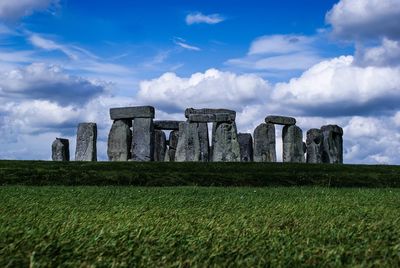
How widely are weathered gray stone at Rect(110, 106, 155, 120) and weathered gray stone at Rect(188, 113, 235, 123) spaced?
7.23 feet

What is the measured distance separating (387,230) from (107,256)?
3.51 meters

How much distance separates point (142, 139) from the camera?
2980cm

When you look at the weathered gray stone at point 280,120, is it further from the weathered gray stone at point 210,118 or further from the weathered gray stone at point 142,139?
the weathered gray stone at point 142,139

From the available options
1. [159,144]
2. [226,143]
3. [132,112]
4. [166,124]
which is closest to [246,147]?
[226,143]

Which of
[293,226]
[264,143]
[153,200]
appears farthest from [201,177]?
[293,226]

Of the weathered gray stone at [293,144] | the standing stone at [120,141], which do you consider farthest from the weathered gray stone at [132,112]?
the weathered gray stone at [293,144]

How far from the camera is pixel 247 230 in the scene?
6637 mm

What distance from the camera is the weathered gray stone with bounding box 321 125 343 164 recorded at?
112 feet

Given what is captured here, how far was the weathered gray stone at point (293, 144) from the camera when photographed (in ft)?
107

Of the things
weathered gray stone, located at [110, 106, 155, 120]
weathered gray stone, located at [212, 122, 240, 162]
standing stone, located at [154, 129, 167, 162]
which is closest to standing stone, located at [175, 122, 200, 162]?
weathered gray stone, located at [212, 122, 240, 162]

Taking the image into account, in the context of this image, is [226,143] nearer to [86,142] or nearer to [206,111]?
[206,111]

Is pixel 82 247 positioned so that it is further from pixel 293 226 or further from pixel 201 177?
pixel 201 177

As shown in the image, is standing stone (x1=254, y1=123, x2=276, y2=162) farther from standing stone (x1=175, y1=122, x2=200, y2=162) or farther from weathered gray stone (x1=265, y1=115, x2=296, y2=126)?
standing stone (x1=175, y1=122, x2=200, y2=162)

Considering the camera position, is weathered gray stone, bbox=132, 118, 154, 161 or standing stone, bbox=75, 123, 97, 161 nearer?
weathered gray stone, bbox=132, 118, 154, 161
